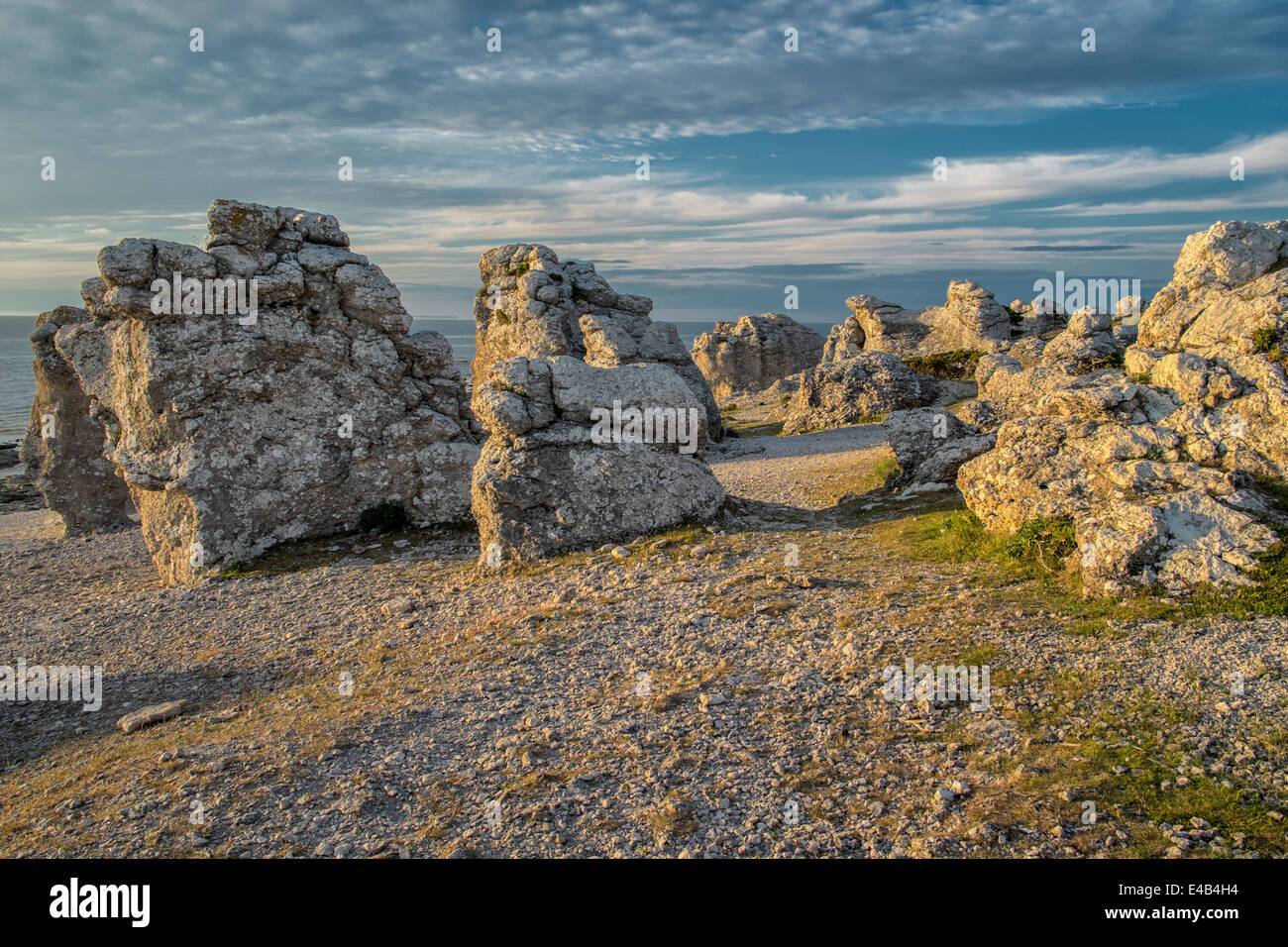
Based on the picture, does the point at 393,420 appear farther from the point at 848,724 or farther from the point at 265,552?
the point at 848,724

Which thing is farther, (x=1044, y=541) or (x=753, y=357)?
(x=753, y=357)

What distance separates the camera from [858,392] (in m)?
38.6

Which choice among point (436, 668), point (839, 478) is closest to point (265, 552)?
point (436, 668)

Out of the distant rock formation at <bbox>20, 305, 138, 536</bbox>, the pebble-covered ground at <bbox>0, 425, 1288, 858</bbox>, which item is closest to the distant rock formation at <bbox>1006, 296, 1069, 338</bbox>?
the pebble-covered ground at <bbox>0, 425, 1288, 858</bbox>

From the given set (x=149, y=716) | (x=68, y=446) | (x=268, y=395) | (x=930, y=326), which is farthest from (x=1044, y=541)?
(x=930, y=326)

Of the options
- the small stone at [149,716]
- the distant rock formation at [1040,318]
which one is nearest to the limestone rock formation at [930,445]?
the small stone at [149,716]

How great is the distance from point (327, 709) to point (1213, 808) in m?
9.57

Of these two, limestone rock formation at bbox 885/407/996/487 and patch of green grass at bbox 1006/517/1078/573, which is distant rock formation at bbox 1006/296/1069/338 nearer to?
limestone rock formation at bbox 885/407/996/487

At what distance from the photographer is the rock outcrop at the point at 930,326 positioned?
1892 inches

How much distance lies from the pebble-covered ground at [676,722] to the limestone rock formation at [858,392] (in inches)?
910

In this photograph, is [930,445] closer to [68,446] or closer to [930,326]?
[68,446]

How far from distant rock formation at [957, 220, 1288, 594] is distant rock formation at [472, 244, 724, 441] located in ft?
69.4

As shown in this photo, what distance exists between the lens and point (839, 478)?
22109 mm

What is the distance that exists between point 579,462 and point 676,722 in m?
8.01
